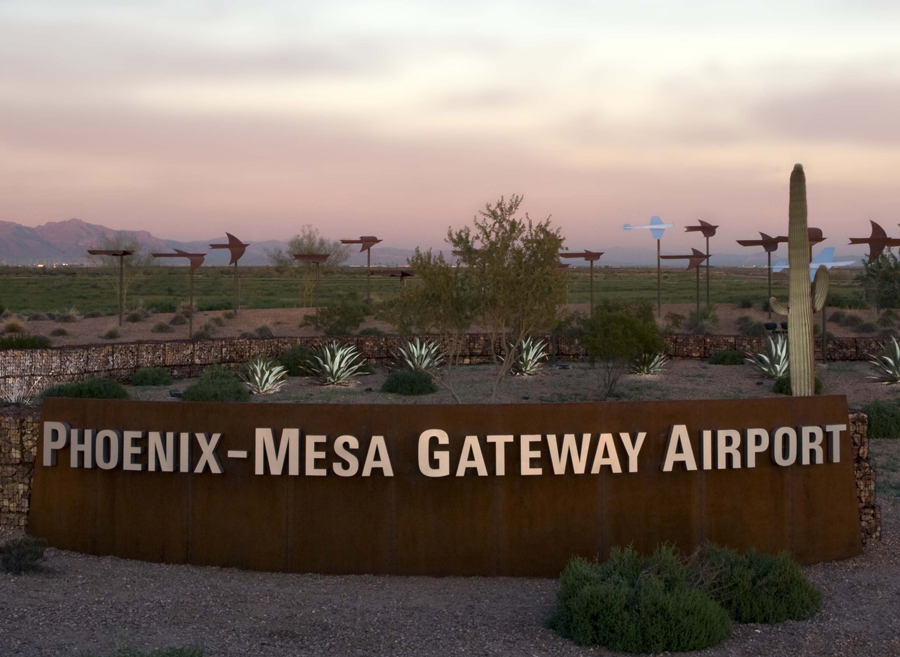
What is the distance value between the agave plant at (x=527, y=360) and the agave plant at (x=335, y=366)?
4.64m

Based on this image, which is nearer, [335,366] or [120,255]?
[335,366]

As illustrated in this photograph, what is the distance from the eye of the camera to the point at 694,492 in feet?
31.0

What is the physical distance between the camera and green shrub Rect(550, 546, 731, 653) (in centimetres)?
701

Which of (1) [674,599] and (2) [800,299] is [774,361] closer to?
(2) [800,299]

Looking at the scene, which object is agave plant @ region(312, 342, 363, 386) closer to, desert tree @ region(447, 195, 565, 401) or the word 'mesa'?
desert tree @ region(447, 195, 565, 401)

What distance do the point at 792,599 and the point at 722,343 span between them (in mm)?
23613

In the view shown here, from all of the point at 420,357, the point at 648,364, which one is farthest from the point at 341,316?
the point at 648,364

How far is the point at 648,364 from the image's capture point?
87.8 feet

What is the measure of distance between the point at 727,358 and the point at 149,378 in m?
17.6

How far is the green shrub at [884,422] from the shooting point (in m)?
18.0

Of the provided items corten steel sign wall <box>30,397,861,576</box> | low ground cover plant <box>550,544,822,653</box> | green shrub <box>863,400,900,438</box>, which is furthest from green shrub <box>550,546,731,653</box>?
green shrub <box>863,400,900,438</box>

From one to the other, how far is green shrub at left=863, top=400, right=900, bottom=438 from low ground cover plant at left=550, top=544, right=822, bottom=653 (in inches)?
430

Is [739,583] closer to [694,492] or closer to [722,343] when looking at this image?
[694,492]

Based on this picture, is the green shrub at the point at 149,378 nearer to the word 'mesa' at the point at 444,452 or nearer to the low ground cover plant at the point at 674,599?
the word 'mesa' at the point at 444,452
